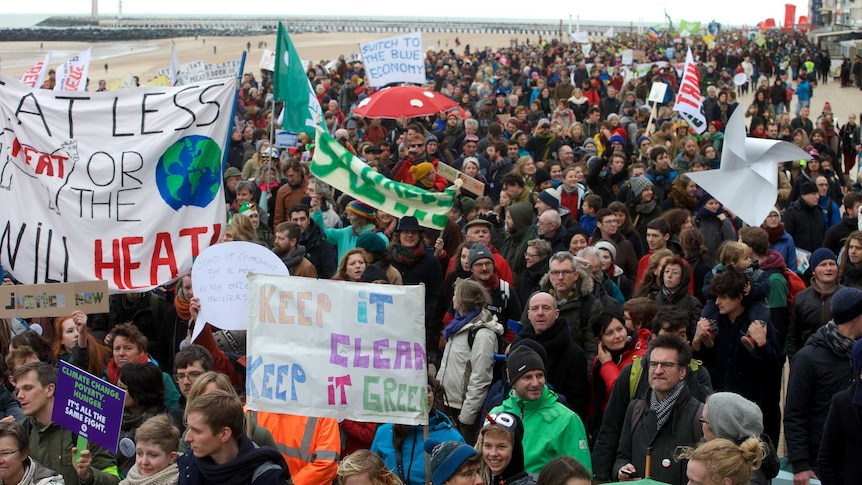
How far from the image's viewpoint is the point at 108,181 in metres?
6.90

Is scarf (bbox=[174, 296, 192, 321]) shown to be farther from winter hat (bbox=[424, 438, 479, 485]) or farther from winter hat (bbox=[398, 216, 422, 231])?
winter hat (bbox=[424, 438, 479, 485])

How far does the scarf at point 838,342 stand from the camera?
5688 mm

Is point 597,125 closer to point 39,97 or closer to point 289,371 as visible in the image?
point 39,97

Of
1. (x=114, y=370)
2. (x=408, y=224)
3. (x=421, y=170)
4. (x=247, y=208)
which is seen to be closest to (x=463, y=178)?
(x=421, y=170)

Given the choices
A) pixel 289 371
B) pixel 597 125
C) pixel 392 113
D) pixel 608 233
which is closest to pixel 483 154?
pixel 392 113

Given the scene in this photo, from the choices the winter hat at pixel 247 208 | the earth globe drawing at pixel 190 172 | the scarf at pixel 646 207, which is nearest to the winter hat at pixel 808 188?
the scarf at pixel 646 207

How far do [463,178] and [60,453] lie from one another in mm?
5836

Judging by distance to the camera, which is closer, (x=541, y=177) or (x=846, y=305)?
(x=846, y=305)

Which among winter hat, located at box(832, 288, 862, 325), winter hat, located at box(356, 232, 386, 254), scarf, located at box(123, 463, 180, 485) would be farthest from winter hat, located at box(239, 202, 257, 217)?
winter hat, located at box(832, 288, 862, 325)

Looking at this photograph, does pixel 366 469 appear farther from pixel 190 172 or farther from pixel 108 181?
pixel 108 181

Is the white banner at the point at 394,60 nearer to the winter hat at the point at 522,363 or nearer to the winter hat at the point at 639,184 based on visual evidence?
the winter hat at the point at 639,184

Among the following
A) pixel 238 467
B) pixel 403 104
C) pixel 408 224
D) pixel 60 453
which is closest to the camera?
pixel 238 467

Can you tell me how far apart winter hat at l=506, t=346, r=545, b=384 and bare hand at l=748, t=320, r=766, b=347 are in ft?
4.62

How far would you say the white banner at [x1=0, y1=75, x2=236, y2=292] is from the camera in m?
6.84
